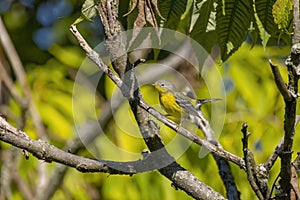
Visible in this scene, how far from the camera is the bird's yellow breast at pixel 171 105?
146 centimetres

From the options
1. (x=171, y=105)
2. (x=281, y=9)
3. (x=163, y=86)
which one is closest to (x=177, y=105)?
(x=171, y=105)

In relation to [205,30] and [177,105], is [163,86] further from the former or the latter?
[205,30]

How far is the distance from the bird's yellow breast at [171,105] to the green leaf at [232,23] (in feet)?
1.57

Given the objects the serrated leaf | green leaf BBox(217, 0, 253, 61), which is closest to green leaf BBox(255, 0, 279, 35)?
green leaf BBox(217, 0, 253, 61)

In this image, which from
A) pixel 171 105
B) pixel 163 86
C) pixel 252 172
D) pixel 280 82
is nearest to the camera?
pixel 280 82

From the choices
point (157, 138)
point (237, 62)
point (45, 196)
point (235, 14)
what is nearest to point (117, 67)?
point (157, 138)

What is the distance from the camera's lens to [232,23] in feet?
3.12

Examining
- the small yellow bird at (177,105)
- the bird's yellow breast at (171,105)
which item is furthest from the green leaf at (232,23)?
the bird's yellow breast at (171,105)

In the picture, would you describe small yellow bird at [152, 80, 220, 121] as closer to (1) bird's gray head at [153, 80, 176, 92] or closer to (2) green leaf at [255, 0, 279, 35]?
(1) bird's gray head at [153, 80, 176, 92]

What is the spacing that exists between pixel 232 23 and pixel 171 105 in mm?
525

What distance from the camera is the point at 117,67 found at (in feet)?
2.75

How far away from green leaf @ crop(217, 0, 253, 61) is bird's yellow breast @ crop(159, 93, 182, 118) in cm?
48

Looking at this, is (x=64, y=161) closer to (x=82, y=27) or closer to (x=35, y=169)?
(x=35, y=169)

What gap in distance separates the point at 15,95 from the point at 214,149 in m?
1.24
